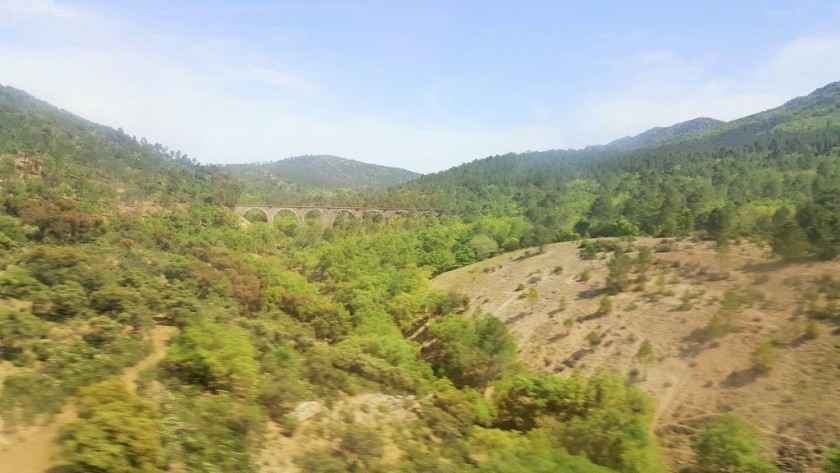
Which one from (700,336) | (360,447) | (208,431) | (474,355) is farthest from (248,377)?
(700,336)

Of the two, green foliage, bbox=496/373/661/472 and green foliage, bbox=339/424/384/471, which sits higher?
green foliage, bbox=339/424/384/471

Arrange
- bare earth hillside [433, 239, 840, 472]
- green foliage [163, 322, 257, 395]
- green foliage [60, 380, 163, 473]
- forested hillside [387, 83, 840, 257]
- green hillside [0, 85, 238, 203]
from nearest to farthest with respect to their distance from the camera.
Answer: green foliage [60, 380, 163, 473]
green foliage [163, 322, 257, 395]
bare earth hillside [433, 239, 840, 472]
forested hillside [387, 83, 840, 257]
green hillside [0, 85, 238, 203]

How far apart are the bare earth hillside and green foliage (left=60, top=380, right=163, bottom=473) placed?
48.7ft

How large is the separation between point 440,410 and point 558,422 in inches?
154

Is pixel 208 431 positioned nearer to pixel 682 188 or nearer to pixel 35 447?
pixel 35 447

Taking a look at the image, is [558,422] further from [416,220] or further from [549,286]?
[416,220]

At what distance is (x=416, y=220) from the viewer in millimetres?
70000

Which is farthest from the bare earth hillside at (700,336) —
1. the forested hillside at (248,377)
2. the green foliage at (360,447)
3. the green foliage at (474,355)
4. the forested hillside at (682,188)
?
the green foliage at (360,447)

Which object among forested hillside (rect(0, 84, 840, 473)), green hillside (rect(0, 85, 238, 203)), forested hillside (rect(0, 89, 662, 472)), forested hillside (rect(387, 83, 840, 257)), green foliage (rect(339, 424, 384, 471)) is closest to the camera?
forested hillside (rect(0, 89, 662, 472))

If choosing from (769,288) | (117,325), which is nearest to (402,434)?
(117,325)

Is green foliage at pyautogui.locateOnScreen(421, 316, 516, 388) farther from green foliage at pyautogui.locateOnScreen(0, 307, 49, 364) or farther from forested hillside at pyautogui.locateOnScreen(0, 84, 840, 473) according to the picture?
green foliage at pyautogui.locateOnScreen(0, 307, 49, 364)

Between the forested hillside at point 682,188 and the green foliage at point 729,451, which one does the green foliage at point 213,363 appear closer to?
the green foliage at point 729,451

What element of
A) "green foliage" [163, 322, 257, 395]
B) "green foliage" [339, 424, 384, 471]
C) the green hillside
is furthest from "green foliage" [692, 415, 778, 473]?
the green hillside

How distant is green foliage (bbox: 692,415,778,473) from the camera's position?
14109 mm
